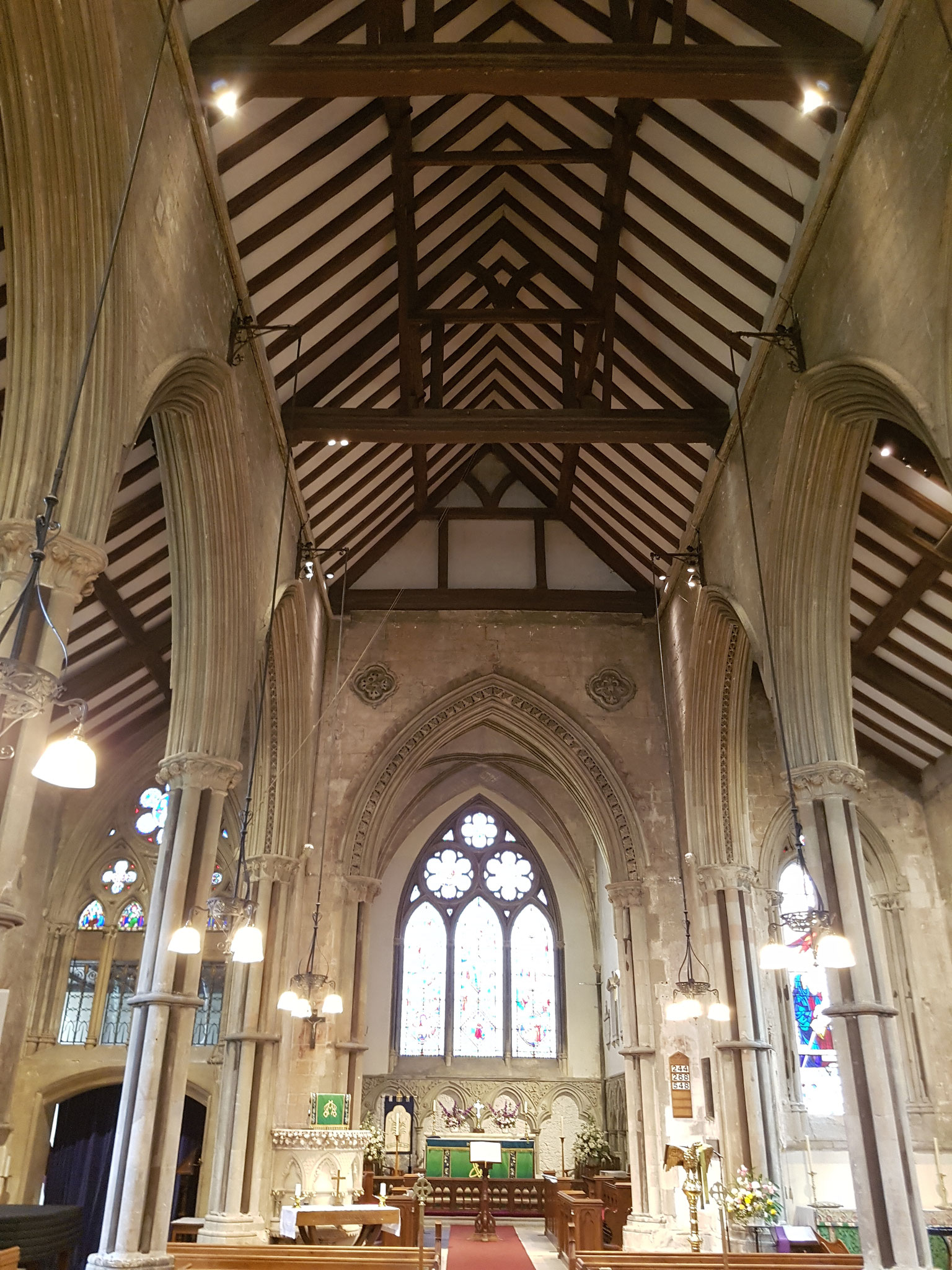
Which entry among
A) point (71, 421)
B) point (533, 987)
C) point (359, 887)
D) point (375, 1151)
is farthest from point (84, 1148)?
Answer: point (71, 421)

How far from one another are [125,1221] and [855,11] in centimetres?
939

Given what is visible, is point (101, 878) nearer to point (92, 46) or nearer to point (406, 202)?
point (406, 202)

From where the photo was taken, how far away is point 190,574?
8.12 meters

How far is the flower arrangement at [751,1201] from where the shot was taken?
7910 millimetres

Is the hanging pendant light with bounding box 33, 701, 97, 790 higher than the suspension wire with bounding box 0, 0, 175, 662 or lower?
lower

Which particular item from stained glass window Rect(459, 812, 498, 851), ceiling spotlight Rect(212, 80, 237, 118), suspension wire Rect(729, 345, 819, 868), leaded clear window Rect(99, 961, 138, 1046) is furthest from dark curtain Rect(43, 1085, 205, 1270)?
ceiling spotlight Rect(212, 80, 237, 118)

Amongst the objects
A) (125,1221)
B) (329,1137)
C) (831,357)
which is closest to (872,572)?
(831,357)

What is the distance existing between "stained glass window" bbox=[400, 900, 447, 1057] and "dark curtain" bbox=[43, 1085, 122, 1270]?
17.4ft

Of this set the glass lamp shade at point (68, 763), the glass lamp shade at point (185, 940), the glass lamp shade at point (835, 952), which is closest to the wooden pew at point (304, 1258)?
the glass lamp shade at point (185, 940)

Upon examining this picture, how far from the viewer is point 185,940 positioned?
6.69 metres

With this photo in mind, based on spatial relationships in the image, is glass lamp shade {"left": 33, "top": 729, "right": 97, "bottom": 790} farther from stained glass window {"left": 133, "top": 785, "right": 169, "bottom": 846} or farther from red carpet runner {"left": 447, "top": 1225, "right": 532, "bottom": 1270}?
stained glass window {"left": 133, "top": 785, "right": 169, "bottom": 846}

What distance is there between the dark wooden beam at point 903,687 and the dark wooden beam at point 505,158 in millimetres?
6331

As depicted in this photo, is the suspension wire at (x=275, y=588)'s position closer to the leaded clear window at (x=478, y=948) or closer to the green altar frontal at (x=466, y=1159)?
the green altar frontal at (x=466, y=1159)

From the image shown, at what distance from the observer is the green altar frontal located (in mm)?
15617
